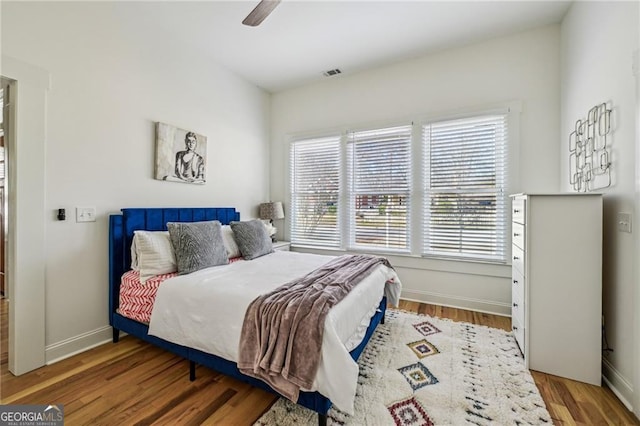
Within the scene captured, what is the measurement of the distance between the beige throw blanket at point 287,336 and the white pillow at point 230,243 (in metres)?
1.32

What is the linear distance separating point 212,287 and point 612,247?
9.34 feet

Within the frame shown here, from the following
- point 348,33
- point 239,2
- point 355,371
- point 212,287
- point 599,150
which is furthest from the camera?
point 348,33

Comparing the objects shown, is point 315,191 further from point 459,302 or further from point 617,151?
point 617,151

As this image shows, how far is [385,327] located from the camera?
110 inches

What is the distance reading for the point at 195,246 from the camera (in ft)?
7.89

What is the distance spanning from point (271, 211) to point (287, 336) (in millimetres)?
2878

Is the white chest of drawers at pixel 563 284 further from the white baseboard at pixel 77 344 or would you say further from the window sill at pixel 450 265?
the white baseboard at pixel 77 344

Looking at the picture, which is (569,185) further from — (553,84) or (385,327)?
(385,327)

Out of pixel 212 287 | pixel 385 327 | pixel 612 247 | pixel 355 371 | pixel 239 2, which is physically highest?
pixel 239 2

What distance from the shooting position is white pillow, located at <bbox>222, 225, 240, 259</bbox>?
9.57 feet

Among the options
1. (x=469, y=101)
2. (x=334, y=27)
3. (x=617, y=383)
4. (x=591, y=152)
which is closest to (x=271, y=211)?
(x=334, y=27)

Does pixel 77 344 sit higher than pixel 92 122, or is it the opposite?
pixel 92 122

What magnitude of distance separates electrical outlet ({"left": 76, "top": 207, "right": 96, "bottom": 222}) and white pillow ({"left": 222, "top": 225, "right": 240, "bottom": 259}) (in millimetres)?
1117

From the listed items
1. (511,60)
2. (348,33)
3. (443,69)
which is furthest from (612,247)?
A: (348,33)
